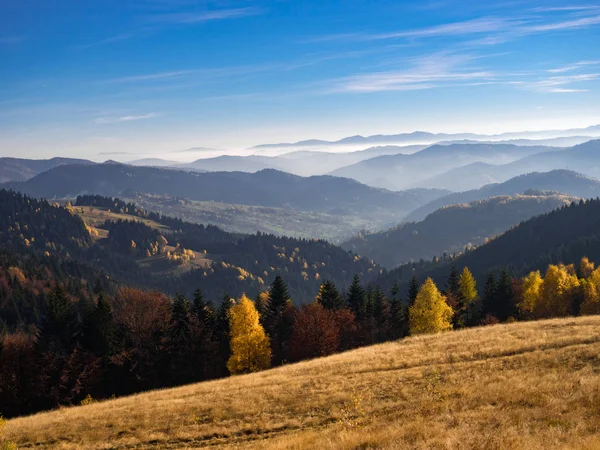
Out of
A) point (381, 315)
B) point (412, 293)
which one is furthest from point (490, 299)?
point (381, 315)

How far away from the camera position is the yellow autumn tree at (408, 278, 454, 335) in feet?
227

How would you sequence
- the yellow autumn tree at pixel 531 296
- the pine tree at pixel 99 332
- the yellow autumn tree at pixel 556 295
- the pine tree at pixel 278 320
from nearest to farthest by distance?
the pine tree at pixel 99 332 → the pine tree at pixel 278 320 → the yellow autumn tree at pixel 556 295 → the yellow autumn tree at pixel 531 296

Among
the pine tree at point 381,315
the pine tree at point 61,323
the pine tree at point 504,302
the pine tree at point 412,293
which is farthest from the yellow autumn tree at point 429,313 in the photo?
the pine tree at point 61,323

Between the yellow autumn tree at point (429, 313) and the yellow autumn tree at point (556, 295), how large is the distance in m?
28.4

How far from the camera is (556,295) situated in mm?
84688

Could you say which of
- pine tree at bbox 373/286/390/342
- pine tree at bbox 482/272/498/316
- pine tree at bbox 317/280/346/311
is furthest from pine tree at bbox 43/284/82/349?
pine tree at bbox 482/272/498/316

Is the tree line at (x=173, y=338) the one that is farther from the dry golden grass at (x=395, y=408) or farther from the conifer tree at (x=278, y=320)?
the dry golden grass at (x=395, y=408)

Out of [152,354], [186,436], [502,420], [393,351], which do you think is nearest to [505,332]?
[393,351]

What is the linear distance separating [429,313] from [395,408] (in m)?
50.6

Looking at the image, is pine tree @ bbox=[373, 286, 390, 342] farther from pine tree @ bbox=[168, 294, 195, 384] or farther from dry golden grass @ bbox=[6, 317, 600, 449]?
dry golden grass @ bbox=[6, 317, 600, 449]

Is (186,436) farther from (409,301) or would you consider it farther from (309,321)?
(409,301)

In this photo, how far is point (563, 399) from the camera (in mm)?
19250

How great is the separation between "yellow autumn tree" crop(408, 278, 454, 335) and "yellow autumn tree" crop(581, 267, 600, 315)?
32.4 meters

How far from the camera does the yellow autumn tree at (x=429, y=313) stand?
6906 cm
